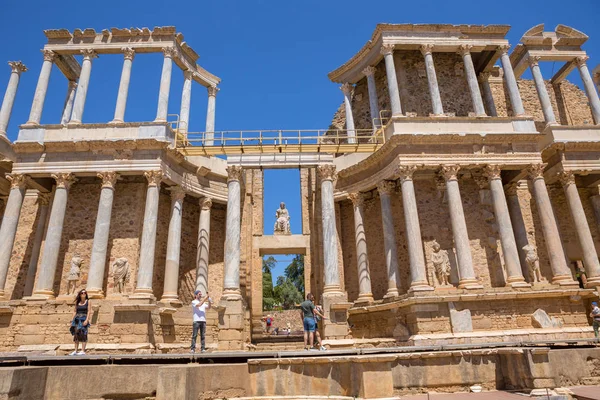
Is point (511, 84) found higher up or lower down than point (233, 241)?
higher up

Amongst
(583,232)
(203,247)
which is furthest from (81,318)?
(583,232)

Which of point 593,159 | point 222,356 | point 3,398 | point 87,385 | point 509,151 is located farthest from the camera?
point 593,159

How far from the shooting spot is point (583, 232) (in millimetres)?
18203

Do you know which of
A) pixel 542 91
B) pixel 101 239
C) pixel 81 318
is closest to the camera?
pixel 81 318

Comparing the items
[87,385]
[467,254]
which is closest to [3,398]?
[87,385]

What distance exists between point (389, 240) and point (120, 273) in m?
11.8

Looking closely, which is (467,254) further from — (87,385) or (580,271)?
(87,385)

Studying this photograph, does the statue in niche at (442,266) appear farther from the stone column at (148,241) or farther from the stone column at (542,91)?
the stone column at (148,241)

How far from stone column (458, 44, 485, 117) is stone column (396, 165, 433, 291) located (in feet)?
16.9

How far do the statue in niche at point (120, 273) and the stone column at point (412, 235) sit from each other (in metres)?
11.8

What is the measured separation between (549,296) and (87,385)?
16.1m

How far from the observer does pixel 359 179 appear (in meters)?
20.3

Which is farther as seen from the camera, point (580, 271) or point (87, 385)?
point (580, 271)

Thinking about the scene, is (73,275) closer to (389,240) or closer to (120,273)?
(120,273)
